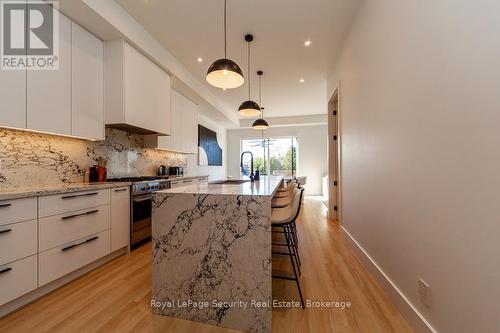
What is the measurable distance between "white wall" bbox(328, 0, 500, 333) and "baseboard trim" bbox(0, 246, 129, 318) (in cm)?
290

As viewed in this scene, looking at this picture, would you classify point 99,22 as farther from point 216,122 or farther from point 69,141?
point 216,122

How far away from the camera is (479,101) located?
3.15 feet

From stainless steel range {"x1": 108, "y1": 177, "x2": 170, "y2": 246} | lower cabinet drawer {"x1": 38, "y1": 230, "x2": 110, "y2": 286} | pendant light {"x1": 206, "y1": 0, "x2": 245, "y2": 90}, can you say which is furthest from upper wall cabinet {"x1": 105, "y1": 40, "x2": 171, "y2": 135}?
lower cabinet drawer {"x1": 38, "y1": 230, "x2": 110, "y2": 286}

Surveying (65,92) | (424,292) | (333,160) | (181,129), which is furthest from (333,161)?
(65,92)

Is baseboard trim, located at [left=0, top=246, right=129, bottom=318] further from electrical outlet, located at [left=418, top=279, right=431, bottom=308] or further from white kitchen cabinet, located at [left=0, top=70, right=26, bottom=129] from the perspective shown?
electrical outlet, located at [left=418, top=279, right=431, bottom=308]

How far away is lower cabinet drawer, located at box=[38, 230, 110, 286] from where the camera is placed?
1.78 m

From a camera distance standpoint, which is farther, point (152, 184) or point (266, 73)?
point (266, 73)

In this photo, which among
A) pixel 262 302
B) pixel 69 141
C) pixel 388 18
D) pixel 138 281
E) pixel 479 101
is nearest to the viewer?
pixel 479 101

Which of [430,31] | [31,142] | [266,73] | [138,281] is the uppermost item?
[266,73]

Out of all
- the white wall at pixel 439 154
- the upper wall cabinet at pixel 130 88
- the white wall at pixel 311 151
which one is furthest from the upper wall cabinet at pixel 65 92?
the white wall at pixel 311 151

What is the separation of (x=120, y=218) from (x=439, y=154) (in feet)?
10.1

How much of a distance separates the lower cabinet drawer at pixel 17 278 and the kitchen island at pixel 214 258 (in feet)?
Result: 3.27

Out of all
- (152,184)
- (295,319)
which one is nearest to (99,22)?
(152,184)

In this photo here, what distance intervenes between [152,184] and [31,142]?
1.33m
